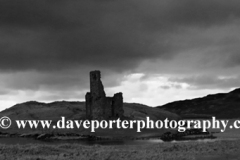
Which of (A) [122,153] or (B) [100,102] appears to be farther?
(B) [100,102]

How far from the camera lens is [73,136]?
292 feet

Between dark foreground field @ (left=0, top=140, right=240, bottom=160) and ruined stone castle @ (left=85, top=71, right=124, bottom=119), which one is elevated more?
ruined stone castle @ (left=85, top=71, right=124, bottom=119)

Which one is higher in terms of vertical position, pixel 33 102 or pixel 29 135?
pixel 33 102

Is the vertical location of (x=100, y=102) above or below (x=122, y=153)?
above

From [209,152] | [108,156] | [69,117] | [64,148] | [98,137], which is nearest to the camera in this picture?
[108,156]

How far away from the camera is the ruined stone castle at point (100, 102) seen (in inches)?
3969

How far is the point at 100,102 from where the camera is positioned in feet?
335

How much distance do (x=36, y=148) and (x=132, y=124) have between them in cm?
5975

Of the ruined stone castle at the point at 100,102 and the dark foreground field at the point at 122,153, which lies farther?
the ruined stone castle at the point at 100,102

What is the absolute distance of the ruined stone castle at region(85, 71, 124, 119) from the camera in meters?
101

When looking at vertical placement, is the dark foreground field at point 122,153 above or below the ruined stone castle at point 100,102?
below

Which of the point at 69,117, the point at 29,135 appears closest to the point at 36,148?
the point at 29,135

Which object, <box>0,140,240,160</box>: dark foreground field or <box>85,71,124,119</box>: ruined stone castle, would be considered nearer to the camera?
<box>0,140,240,160</box>: dark foreground field

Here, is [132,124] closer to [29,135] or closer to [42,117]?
[29,135]
